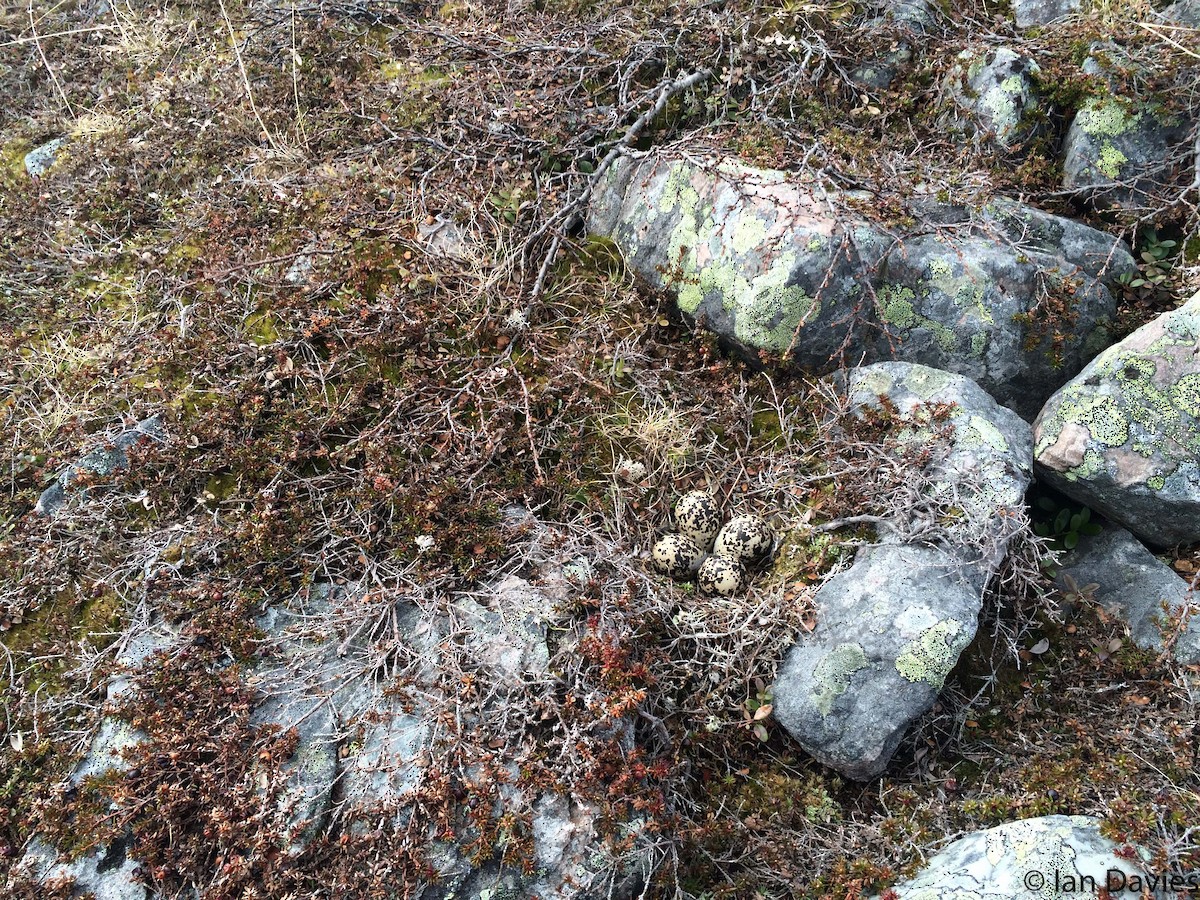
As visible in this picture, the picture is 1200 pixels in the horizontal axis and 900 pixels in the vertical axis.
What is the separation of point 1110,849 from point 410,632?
3526mm

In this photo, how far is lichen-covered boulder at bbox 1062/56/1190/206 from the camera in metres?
4.93

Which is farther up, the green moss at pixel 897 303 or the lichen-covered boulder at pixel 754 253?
the lichen-covered boulder at pixel 754 253

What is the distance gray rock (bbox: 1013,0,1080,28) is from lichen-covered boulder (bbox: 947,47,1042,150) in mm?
759

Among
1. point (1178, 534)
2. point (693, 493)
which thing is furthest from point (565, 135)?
point (1178, 534)

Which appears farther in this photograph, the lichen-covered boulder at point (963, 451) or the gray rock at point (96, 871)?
the lichen-covered boulder at point (963, 451)

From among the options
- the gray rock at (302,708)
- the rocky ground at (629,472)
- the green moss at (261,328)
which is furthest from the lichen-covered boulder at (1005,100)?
the gray rock at (302,708)

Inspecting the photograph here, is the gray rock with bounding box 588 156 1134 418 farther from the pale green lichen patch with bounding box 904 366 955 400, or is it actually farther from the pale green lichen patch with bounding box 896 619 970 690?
the pale green lichen patch with bounding box 896 619 970 690

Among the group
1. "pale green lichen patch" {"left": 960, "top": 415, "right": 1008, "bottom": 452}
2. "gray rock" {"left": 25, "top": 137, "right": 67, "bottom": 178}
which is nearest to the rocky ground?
"pale green lichen patch" {"left": 960, "top": 415, "right": 1008, "bottom": 452}

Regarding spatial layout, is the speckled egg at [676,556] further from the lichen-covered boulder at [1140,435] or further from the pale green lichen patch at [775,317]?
the lichen-covered boulder at [1140,435]

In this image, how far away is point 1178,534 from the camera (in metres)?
4.16

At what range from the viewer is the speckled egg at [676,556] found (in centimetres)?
438

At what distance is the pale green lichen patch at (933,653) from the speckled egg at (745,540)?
3.17ft

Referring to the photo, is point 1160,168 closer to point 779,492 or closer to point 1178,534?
point 1178,534

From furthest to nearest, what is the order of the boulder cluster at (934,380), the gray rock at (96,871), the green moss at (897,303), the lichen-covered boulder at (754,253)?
the green moss at (897,303) → the lichen-covered boulder at (754,253) → the boulder cluster at (934,380) → the gray rock at (96,871)
